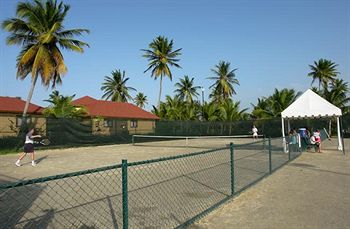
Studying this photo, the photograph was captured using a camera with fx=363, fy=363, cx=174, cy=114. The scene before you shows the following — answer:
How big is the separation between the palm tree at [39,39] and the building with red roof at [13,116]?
1691 millimetres

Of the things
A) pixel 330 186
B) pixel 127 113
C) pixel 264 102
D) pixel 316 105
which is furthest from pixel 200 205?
pixel 264 102

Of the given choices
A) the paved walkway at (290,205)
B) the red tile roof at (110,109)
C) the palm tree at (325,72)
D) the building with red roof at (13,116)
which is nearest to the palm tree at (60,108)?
the building with red roof at (13,116)

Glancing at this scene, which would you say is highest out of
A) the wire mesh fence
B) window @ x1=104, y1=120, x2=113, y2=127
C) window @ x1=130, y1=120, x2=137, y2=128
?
window @ x1=130, y1=120, x2=137, y2=128

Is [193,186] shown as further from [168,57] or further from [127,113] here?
[168,57]

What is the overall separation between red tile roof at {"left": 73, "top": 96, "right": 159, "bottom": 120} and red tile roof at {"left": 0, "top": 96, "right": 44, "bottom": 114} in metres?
6.45

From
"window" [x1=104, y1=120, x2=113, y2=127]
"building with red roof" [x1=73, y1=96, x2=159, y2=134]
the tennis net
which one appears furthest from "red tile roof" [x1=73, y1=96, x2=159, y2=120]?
"window" [x1=104, y1=120, x2=113, y2=127]

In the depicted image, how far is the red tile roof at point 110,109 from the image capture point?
41.1 meters

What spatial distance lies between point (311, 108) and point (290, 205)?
1320 cm

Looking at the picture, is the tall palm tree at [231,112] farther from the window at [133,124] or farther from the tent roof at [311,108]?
the tent roof at [311,108]

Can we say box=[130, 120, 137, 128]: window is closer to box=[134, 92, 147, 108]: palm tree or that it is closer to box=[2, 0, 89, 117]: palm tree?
box=[2, 0, 89, 117]: palm tree

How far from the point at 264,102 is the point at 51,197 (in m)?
41.2

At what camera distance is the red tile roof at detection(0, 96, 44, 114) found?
29391 millimetres

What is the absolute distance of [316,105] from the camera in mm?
19172

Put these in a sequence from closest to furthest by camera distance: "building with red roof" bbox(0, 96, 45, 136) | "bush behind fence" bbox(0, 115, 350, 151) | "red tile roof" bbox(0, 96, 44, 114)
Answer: "building with red roof" bbox(0, 96, 45, 136) → "bush behind fence" bbox(0, 115, 350, 151) → "red tile roof" bbox(0, 96, 44, 114)
